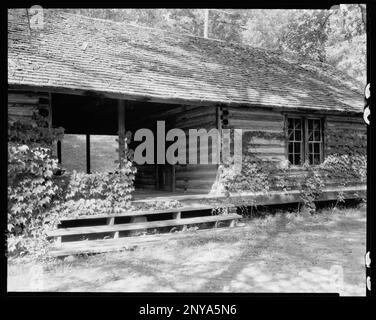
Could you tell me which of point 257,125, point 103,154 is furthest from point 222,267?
point 103,154

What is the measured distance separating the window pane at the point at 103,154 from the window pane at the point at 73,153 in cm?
107

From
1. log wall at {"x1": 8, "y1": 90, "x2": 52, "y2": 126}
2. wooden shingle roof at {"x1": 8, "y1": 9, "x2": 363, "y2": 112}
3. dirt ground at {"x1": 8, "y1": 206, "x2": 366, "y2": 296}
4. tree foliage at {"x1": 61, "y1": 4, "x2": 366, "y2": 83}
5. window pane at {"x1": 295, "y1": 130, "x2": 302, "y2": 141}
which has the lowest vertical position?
dirt ground at {"x1": 8, "y1": 206, "x2": 366, "y2": 296}

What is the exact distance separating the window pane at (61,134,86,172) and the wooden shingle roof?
1850 centimetres

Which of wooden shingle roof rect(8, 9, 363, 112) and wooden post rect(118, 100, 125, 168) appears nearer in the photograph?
wooden shingle roof rect(8, 9, 363, 112)

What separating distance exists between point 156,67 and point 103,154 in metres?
25.7

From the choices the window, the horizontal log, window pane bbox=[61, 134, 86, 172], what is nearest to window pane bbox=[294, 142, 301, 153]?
the window

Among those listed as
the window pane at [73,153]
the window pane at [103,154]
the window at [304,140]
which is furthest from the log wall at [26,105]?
the window pane at [103,154]

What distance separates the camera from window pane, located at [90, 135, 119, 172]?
109ft

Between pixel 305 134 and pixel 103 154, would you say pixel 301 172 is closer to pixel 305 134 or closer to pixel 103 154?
pixel 305 134

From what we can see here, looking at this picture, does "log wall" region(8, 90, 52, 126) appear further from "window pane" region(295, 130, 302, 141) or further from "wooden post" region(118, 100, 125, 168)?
"window pane" region(295, 130, 302, 141)

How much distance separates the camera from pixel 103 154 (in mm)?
35406

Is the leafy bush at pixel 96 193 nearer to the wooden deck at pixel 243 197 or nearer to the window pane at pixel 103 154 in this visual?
the wooden deck at pixel 243 197

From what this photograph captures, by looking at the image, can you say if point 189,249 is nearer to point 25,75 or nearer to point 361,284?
point 361,284

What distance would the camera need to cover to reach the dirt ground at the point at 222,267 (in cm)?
529
